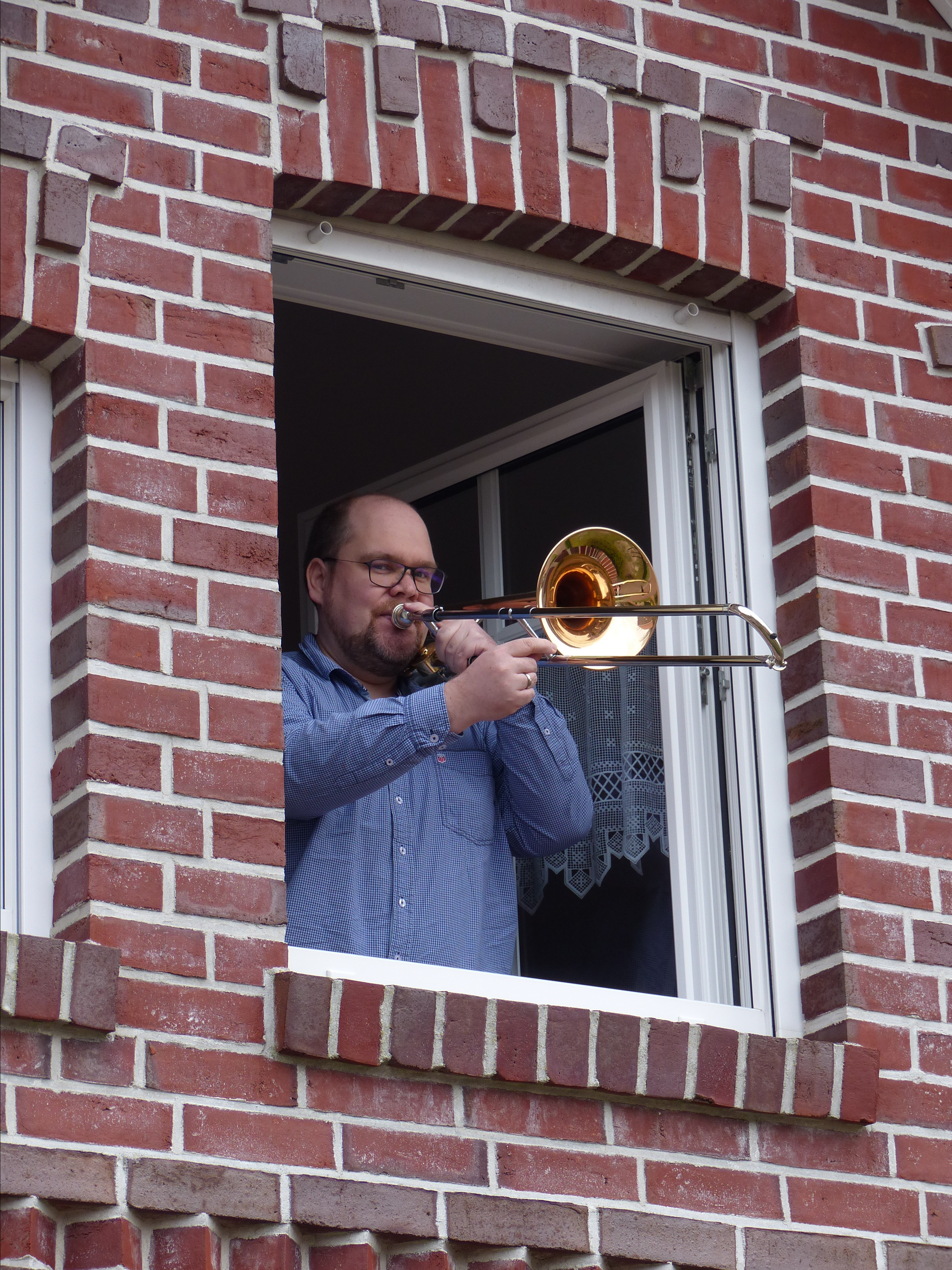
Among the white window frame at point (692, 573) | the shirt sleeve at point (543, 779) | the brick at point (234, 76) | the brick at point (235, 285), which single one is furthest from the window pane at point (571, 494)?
the brick at point (234, 76)

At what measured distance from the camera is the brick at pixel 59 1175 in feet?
13.4

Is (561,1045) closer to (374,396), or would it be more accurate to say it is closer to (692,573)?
(692,573)

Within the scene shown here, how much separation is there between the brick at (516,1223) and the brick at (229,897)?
612 millimetres

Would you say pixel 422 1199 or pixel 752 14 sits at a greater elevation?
pixel 752 14

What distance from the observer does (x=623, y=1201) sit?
462 cm

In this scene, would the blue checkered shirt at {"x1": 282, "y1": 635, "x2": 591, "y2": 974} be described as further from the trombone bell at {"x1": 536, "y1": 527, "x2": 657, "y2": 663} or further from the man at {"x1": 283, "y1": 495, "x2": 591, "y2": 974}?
the trombone bell at {"x1": 536, "y1": 527, "x2": 657, "y2": 663}

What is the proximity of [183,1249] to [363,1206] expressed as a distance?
0.35 meters

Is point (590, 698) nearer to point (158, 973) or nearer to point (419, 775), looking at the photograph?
point (419, 775)

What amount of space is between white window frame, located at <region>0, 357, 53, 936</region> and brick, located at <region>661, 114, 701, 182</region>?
4.84 feet

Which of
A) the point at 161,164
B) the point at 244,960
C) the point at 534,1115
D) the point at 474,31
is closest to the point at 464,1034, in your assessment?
the point at 534,1115

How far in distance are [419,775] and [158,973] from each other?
3.52ft

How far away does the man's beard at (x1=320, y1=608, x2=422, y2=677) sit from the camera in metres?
5.59

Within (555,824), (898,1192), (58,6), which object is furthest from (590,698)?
(58,6)

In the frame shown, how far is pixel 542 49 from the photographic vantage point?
5270 mm
